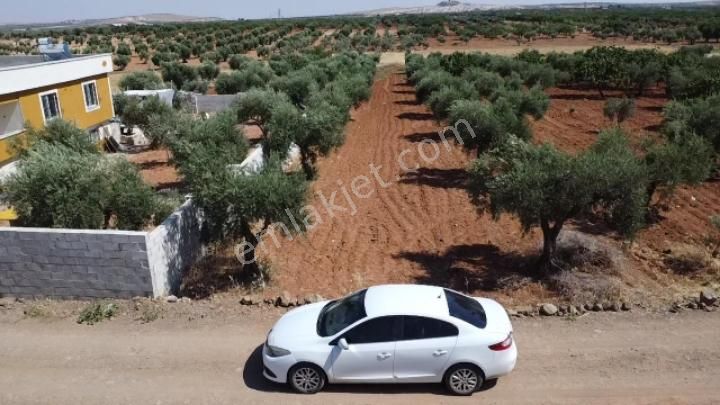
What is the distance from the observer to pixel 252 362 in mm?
9133

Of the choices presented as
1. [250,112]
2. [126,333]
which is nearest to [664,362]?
[126,333]

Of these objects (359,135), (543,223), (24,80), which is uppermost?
(24,80)

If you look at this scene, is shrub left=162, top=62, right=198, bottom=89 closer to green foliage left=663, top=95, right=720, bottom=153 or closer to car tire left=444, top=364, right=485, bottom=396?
green foliage left=663, top=95, right=720, bottom=153

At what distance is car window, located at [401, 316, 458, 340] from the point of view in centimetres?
804

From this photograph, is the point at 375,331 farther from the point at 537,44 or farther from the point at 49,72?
the point at 537,44

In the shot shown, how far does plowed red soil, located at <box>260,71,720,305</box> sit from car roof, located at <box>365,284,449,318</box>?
404 cm

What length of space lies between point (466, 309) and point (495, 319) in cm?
44

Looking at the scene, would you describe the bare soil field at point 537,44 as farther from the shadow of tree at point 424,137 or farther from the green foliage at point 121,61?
the shadow of tree at point 424,137

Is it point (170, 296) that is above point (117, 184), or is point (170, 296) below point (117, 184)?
below

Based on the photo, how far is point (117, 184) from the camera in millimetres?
13242

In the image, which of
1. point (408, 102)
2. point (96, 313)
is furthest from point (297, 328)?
point (408, 102)

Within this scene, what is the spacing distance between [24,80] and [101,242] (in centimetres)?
1508

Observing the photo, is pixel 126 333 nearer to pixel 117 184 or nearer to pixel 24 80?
pixel 117 184

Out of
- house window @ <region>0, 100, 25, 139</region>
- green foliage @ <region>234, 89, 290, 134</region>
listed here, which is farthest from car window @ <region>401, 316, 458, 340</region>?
house window @ <region>0, 100, 25, 139</region>
